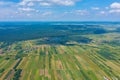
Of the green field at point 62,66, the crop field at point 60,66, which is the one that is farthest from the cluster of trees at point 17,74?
the green field at point 62,66

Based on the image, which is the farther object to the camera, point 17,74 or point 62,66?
point 62,66

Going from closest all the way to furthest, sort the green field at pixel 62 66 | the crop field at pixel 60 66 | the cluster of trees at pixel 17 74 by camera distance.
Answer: the cluster of trees at pixel 17 74, the crop field at pixel 60 66, the green field at pixel 62 66

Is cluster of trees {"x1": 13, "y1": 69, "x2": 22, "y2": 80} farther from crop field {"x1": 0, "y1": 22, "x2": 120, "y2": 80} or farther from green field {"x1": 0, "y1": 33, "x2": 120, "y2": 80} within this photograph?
green field {"x1": 0, "y1": 33, "x2": 120, "y2": 80}

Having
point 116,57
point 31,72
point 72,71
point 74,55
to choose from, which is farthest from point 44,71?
point 116,57

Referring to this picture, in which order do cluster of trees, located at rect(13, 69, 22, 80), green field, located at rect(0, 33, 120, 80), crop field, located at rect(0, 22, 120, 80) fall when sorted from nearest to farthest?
cluster of trees, located at rect(13, 69, 22, 80)
crop field, located at rect(0, 22, 120, 80)
green field, located at rect(0, 33, 120, 80)

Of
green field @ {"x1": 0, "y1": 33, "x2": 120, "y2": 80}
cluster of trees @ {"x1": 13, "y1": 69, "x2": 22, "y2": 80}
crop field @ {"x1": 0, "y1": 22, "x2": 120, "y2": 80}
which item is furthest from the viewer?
green field @ {"x1": 0, "y1": 33, "x2": 120, "y2": 80}

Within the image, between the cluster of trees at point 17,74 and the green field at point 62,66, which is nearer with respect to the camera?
the cluster of trees at point 17,74

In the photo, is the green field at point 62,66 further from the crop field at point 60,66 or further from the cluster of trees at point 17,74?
the cluster of trees at point 17,74

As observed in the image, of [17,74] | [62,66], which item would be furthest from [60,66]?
[17,74]

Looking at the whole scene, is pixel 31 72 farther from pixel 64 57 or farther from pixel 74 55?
pixel 74 55

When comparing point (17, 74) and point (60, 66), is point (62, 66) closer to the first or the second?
point (60, 66)

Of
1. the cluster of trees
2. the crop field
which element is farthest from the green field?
the cluster of trees
